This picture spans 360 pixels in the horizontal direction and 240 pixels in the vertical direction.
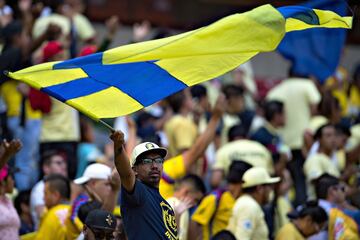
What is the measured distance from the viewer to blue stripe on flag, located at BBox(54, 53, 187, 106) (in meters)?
8.62

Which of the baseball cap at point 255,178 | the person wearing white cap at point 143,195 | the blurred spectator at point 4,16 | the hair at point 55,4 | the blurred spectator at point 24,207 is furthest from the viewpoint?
the hair at point 55,4

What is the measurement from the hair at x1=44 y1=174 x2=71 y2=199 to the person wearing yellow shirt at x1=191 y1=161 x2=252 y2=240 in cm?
133

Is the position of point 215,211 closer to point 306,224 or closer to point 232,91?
point 306,224

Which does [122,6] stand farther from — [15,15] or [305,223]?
[305,223]

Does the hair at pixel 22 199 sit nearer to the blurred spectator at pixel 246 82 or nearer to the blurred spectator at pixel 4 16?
the blurred spectator at pixel 4 16

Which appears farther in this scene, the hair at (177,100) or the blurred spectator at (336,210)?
the hair at (177,100)

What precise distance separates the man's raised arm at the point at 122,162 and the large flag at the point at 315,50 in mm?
6384

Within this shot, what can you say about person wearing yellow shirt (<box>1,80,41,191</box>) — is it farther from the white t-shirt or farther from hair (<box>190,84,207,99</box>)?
hair (<box>190,84,207,99</box>)

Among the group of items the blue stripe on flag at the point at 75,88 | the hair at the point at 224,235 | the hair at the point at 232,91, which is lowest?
the hair at the point at 224,235

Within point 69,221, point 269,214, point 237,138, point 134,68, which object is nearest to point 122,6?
point 237,138

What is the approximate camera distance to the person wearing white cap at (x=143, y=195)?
806 cm

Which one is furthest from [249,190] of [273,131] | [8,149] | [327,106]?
[327,106]

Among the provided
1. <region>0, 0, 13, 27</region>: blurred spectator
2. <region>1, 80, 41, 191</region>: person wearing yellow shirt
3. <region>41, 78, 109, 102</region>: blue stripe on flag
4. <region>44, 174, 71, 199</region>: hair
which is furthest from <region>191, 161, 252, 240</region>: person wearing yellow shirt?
<region>0, 0, 13, 27</region>: blurred spectator

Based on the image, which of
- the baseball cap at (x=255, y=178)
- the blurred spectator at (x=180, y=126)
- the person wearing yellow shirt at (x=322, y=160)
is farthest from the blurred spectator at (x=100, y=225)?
the blurred spectator at (x=180, y=126)
